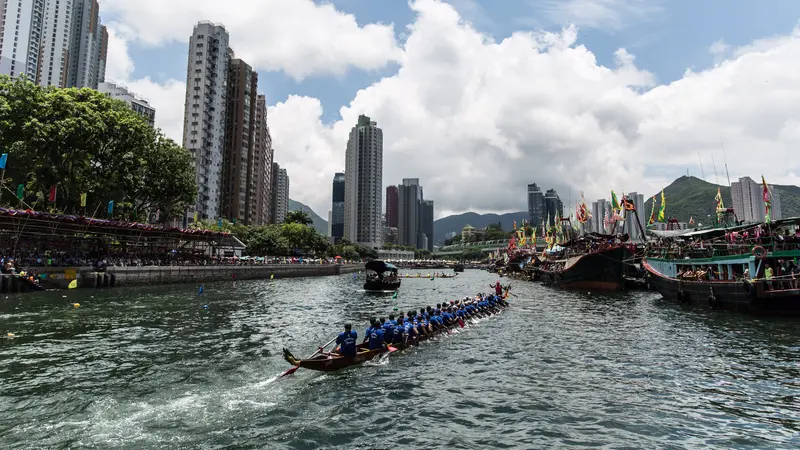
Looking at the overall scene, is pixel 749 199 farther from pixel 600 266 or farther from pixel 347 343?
pixel 347 343

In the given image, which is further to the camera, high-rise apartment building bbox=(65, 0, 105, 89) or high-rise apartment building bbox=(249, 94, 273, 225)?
high-rise apartment building bbox=(65, 0, 105, 89)

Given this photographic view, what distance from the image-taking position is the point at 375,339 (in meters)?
18.5

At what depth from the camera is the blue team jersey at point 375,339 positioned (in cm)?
1848

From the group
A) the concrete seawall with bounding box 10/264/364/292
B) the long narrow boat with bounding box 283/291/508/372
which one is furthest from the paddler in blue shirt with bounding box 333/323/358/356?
the concrete seawall with bounding box 10/264/364/292

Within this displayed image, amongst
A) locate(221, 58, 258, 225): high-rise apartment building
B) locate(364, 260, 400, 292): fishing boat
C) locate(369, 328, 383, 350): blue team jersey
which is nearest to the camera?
locate(369, 328, 383, 350): blue team jersey

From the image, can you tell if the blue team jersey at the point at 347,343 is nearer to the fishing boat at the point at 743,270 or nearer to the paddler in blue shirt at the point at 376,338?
the paddler in blue shirt at the point at 376,338

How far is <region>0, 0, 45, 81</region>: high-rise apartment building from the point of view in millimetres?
148375

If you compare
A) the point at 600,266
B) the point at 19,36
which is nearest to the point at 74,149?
the point at 600,266

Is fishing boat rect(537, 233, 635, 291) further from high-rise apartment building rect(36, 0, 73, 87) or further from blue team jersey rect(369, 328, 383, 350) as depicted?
high-rise apartment building rect(36, 0, 73, 87)

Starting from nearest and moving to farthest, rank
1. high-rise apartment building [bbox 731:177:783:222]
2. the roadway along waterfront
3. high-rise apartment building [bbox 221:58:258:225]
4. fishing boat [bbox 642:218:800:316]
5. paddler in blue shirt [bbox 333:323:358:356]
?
the roadway along waterfront < paddler in blue shirt [bbox 333:323:358:356] < fishing boat [bbox 642:218:800:316] < high-rise apartment building [bbox 731:177:783:222] < high-rise apartment building [bbox 221:58:258:225]

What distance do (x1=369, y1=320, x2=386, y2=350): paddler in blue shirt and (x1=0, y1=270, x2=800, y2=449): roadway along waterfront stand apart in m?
0.75

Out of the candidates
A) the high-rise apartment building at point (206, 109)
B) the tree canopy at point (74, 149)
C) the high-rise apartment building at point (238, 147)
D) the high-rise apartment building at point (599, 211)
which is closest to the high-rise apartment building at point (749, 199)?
the high-rise apartment building at point (599, 211)

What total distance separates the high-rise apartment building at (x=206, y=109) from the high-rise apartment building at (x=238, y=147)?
946 centimetres

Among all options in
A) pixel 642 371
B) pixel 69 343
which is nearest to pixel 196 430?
pixel 69 343
